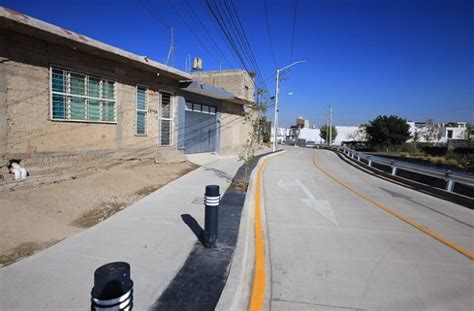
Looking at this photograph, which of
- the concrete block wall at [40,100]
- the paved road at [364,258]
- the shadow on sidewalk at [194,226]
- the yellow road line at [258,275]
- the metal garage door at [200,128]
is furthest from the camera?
the metal garage door at [200,128]

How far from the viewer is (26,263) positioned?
3807 mm

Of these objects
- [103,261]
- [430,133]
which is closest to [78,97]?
[103,261]

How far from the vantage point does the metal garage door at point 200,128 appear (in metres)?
17.3

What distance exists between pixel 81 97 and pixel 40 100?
60.0 inches

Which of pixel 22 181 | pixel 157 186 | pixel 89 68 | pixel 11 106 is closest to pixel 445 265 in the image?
pixel 157 186

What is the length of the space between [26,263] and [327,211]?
6.39 meters

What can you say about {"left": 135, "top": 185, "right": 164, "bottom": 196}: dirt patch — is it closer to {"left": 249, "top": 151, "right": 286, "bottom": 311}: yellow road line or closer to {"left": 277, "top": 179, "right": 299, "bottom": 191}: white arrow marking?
{"left": 249, "top": 151, "right": 286, "bottom": 311}: yellow road line

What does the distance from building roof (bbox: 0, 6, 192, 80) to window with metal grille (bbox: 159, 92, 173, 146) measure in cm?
250

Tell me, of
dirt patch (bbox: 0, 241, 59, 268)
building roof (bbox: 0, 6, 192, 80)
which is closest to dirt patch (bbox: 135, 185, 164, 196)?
dirt patch (bbox: 0, 241, 59, 268)

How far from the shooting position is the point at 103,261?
155 inches

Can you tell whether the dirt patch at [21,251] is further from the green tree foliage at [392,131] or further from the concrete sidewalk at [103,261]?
the green tree foliage at [392,131]

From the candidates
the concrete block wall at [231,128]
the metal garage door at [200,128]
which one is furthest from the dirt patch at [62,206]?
the concrete block wall at [231,128]

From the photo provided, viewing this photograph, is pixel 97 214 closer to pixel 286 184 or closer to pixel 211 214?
pixel 211 214

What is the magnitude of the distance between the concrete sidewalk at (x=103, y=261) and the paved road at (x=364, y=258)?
4.95 ft
